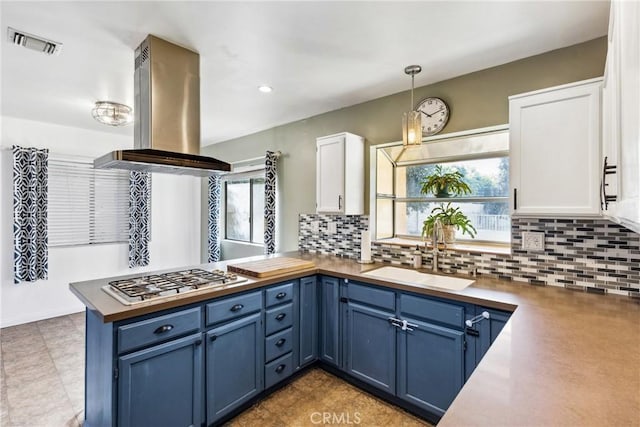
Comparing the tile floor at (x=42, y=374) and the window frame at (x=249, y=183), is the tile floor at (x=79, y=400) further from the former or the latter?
the window frame at (x=249, y=183)

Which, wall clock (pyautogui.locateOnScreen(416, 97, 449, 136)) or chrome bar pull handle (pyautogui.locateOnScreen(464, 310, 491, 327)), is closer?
chrome bar pull handle (pyautogui.locateOnScreen(464, 310, 491, 327))

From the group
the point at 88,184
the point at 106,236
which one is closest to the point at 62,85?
the point at 88,184

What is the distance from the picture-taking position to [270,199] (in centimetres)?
392

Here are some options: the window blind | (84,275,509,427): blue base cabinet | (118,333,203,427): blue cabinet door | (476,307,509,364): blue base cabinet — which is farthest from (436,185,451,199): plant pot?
the window blind

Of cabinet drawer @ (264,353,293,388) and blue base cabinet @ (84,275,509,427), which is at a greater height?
blue base cabinet @ (84,275,509,427)

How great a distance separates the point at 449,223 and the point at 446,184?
356mm

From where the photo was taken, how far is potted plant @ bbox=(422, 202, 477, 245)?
8.21 feet

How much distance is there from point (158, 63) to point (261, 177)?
2.60 meters

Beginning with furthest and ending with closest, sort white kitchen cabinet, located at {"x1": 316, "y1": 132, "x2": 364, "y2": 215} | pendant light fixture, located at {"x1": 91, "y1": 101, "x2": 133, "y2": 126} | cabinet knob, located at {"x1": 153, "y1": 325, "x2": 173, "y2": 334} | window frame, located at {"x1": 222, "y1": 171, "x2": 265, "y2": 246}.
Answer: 1. window frame, located at {"x1": 222, "y1": 171, "x2": 265, "y2": 246}
2. pendant light fixture, located at {"x1": 91, "y1": 101, "x2": 133, "y2": 126}
3. white kitchen cabinet, located at {"x1": 316, "y1": 132, "x2": 364, "y2": 215}
4. cabinet knob, located at {"x1": 153, "y1": 325, "x2": 173, "y2": 334}

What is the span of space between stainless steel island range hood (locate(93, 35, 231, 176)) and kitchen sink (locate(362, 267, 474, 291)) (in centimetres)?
149

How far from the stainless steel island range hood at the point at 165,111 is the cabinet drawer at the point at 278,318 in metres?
1.13

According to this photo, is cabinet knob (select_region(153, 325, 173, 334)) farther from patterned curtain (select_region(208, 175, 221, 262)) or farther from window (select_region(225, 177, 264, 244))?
patterned curtain (select_region(208, 175, 221, 262))

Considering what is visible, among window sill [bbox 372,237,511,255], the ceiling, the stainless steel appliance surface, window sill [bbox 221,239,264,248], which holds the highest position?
the ceiling

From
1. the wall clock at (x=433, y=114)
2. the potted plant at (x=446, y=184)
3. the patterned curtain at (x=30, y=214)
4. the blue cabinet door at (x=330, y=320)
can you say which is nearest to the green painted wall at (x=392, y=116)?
the wall clock at (x=433, y=114)
